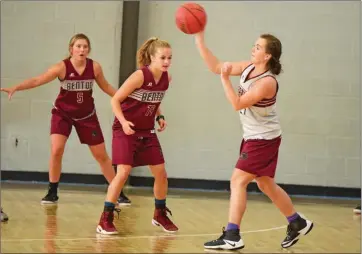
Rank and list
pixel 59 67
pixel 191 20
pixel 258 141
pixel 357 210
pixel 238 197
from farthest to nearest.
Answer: pixel 357 210 < pixel 59 67 < pixel 191 20 < pixel 258 141 < pixel 238 197

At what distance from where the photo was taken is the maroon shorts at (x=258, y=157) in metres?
5.33

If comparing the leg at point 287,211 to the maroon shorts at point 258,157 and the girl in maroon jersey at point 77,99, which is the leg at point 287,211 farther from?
the girl in maroon jersey at point 77,99

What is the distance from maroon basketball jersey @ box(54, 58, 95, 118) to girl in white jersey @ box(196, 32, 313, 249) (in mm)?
2035

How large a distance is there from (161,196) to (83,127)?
1540mm

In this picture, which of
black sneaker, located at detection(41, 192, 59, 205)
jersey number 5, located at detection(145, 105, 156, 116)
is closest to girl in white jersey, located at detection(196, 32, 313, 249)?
jersey number 5, located at detection(145, 105, 156, 116)

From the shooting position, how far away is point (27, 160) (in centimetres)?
916

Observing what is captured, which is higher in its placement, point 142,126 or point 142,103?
point 142,103

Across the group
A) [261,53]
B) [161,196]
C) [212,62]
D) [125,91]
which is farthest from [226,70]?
[161,196]

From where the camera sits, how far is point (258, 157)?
534 centimetres

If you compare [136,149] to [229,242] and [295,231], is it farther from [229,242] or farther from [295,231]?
[295,231]

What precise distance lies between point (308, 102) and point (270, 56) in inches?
148

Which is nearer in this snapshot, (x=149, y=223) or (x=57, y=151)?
(x=149, y=223)

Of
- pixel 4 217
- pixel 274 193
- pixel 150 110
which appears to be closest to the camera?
Result: pixel 274 193

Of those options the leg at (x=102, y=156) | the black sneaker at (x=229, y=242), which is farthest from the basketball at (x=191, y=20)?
the leg at (x=102, y=156)
